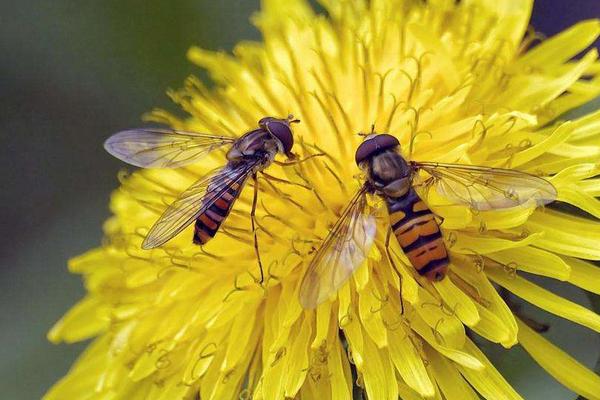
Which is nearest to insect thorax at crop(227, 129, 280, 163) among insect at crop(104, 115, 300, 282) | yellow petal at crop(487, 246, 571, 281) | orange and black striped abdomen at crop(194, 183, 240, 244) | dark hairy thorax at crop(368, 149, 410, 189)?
insect at crop(104, 115, 300, 282)

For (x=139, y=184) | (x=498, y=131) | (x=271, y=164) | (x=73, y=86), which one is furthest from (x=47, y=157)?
(x=498, y=131)

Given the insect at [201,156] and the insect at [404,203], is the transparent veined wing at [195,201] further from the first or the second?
the insect at [404,203]

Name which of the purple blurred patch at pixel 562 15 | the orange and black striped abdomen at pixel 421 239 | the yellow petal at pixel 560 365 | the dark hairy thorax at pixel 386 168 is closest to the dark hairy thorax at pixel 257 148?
the dark hairy thorax at pixel 386 168

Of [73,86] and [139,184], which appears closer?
[139,184]

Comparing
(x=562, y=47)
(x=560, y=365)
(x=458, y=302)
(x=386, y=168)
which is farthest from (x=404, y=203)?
(x=562, y=47)

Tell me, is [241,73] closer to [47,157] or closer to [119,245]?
[119,245]

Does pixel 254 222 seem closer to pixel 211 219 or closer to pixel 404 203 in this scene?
pixel 211 219

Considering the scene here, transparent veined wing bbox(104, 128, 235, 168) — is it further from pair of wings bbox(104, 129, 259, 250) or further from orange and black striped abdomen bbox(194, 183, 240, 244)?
orange and black striped abdomen bbox(194, 183, 240, 244)

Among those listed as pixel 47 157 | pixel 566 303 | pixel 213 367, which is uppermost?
pixel 47 157
